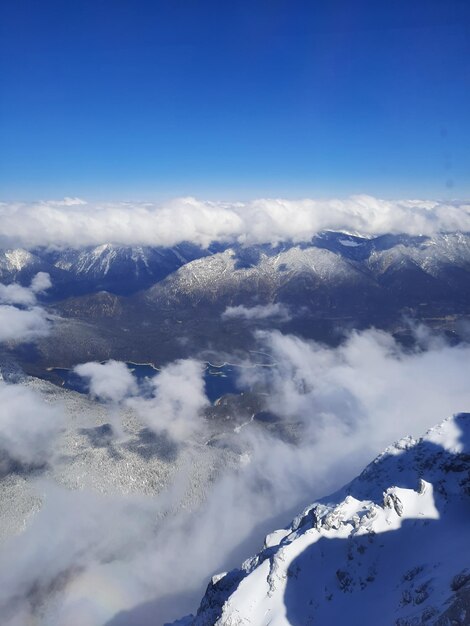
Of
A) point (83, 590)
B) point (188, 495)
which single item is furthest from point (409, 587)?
point (188, 495)

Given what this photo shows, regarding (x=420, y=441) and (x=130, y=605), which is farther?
(x=130, y=605)

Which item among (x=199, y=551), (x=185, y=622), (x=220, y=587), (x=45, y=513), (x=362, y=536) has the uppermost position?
(x=362, y=536)

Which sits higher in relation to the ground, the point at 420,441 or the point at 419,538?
the point at 420,441

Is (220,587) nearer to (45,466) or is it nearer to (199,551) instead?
(199,551)

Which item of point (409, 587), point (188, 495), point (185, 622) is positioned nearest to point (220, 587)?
point (185, 622)

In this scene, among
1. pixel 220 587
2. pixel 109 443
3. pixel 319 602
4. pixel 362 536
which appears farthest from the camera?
pixel 109 443

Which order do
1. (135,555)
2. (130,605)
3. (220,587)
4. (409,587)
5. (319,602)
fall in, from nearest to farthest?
(409,587) < (319,602) < (220,587) < (130,605) < (135,555)
